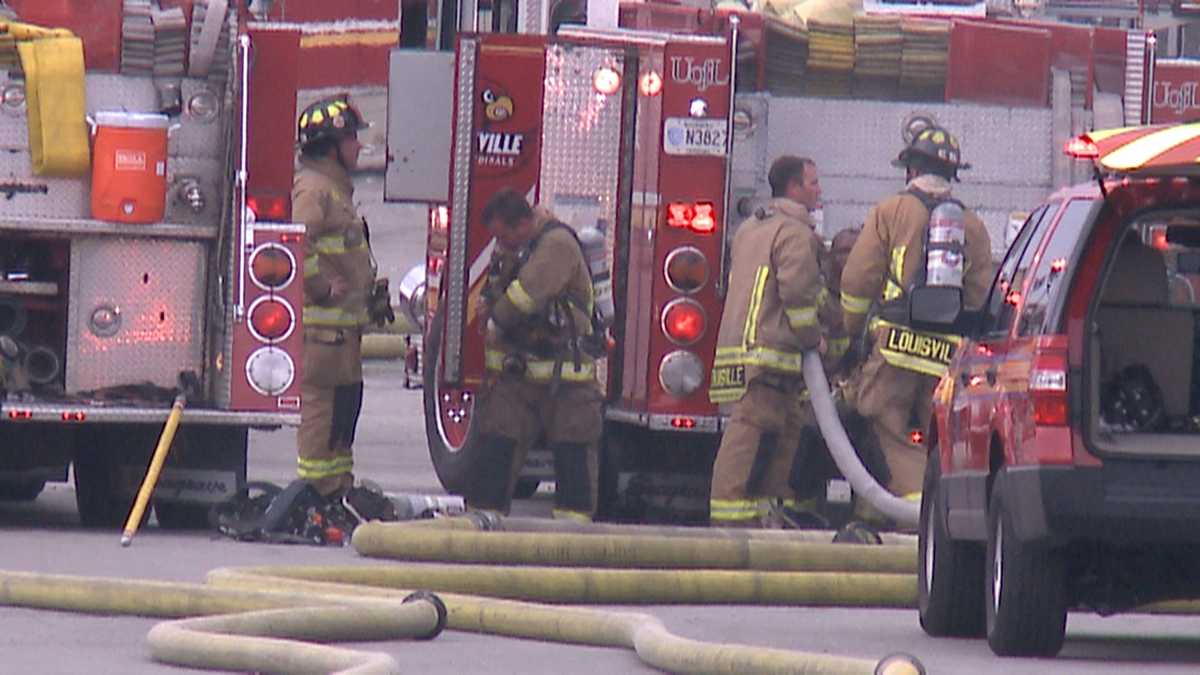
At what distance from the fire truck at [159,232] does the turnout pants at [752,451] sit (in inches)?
76.8

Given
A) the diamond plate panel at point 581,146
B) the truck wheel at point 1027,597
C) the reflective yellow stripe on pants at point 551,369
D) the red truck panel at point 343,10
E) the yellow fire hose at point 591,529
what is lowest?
the yellow fire hose at point 591,529

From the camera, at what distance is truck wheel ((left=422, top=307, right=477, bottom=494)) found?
48.1ft

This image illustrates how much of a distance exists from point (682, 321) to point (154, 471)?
8.33ft

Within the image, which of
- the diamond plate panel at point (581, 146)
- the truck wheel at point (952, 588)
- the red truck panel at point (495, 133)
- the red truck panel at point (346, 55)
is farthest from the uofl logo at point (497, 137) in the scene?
the red truck panel at point (346, 55)

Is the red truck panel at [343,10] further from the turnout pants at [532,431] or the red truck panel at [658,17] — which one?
the turnout pants at [532,431]

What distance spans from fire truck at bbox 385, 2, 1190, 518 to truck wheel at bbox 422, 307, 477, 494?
351 millimetres

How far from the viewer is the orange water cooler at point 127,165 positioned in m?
12.4

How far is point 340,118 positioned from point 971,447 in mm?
4379

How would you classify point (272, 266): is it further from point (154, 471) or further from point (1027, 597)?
point (1027, 597)

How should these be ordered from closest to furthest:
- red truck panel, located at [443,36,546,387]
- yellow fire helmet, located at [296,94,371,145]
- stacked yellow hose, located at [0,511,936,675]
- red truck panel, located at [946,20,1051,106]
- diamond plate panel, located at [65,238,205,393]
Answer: stacked yellow hose, located at [0,511,936,675]
diamond plate panel, located at [65,238,205,393]
yellow fire helmet, located at [296,94,371,145]
red truck panel, located at [443,36,546,387]
red truck panel, located at [946,20,1051,106]

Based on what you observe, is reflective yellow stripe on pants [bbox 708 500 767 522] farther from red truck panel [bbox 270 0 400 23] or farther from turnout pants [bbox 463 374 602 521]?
red truck panel [bbox 270 0 400 23]

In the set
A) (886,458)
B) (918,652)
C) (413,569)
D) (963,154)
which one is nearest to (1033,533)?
(918,652)

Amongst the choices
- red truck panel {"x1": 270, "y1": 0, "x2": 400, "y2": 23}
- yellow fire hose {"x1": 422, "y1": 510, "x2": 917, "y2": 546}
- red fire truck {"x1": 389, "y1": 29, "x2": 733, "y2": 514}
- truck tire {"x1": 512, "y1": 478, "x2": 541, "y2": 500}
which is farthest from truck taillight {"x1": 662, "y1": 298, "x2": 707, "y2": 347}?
red truck panel {"x1": 270, "y1": 0, "x2": 400, "y2": 23}

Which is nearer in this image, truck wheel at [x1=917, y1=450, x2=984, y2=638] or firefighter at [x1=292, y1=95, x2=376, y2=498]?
truck wheel at [x1=917, y1=450, x2=984, y2=638]
